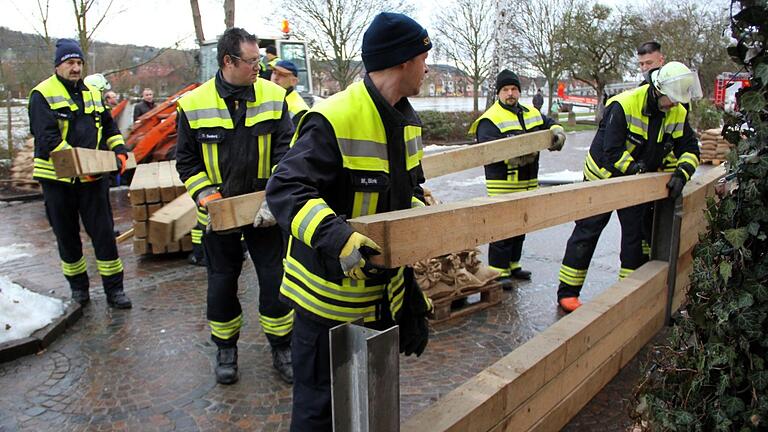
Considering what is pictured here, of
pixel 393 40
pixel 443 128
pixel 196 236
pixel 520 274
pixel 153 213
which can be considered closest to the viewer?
pixel 393 40

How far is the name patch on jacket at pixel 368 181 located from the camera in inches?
82.2

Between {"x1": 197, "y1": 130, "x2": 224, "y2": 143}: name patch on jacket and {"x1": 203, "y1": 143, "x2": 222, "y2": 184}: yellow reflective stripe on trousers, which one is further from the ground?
{"x1": 197, "y1": 130, "x2": 224, "y2": 143}: name patch on jacket

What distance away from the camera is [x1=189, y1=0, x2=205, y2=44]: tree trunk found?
603 inches

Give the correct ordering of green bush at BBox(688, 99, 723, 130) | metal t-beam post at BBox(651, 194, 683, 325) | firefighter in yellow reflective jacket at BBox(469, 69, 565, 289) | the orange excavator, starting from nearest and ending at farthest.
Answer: metal t-beam post at BBox(651, 194, 683, 325), firefighter in yellow reflective jacket at BBox(469, 69, 565, 289), the orange excavator, green bush at BBox(688, 99, 723, 130)

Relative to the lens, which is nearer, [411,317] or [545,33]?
[411,317]

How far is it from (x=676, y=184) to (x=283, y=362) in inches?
106

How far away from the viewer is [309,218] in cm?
187

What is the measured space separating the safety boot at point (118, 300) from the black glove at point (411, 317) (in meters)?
3.38

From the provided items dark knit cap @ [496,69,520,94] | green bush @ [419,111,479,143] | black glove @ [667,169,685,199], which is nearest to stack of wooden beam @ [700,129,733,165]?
green bush @ [419,111,479,143]

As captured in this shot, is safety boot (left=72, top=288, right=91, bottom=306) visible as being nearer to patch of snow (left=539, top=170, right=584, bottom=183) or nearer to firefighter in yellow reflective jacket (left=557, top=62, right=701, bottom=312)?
firefighter in yellow reflective jacket (left=557, top=62, right=701, bottom=312)

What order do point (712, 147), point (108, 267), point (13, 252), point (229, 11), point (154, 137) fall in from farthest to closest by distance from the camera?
point (712, 147) → point (229, 11) → point (154, 137) → point (13, 252) → point (108, 267)

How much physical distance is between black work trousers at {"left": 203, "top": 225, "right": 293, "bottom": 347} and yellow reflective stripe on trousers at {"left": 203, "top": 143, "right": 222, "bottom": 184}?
311mm

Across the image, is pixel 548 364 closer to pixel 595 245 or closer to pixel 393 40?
pixel 393 40

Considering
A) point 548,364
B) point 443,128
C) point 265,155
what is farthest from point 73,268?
point 443,128
